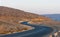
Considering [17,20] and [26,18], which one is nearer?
[17,20]

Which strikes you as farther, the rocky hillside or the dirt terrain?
the rocky hillside

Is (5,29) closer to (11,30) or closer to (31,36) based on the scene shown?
(11,30)

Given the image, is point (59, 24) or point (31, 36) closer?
point (31, 36)

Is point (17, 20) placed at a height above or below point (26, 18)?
above

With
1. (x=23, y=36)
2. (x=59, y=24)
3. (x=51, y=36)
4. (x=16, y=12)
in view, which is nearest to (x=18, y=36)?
(x=23, y=36)

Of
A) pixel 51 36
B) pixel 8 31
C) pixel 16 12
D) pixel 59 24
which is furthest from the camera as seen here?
pixel 16 12

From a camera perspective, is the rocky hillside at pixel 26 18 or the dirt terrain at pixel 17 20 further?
the rocky hillside at pixel 26 18

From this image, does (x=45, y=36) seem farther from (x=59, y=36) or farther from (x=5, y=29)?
(x=5, y=29)

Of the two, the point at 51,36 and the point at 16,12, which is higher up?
the point at 51,36

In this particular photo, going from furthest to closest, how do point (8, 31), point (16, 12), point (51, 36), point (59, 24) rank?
point (16, 12)
point (59, 24)
point (8, 31)
point (51, 36)
